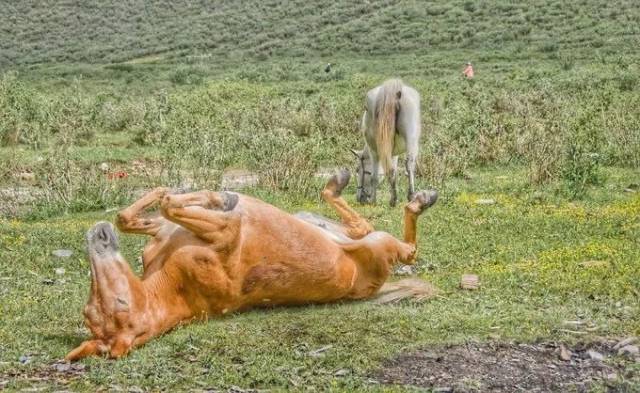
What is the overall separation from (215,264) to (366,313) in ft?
4.00

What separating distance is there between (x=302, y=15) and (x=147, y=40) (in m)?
9.00

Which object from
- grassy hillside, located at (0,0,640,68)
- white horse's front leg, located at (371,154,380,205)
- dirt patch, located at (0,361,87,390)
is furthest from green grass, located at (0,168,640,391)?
grassy hillside, located at (0,0,640,68)

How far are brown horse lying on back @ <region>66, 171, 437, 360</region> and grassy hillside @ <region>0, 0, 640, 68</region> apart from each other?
32758 mm

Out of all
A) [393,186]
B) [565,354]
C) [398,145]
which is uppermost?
[565,354]

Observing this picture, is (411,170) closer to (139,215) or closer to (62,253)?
(62,253)

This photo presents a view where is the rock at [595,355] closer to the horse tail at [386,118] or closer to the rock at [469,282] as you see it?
the rock at [469,282]

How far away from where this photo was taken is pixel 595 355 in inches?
234

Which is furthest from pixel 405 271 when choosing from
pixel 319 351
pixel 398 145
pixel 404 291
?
pixel 398 145

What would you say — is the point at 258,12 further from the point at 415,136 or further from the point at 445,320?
the point at 445,320

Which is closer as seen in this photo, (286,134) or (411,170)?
(411,170)

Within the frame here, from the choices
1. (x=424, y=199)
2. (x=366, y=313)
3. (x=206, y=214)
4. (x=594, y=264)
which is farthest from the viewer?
(x=594, y=264)

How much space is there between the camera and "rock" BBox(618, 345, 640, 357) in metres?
5.89

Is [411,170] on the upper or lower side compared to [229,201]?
lower

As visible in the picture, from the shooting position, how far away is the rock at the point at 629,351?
5.89 meters
